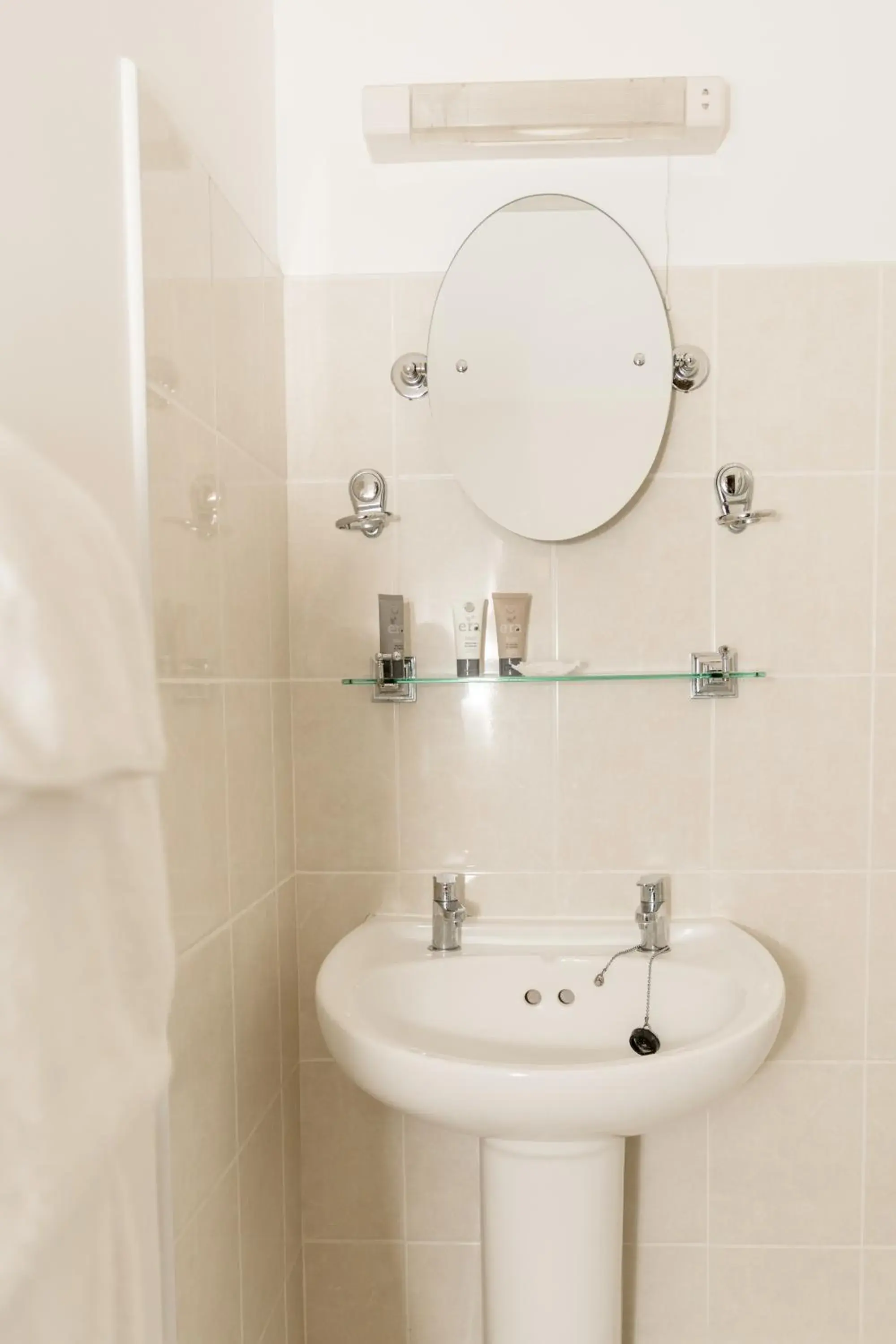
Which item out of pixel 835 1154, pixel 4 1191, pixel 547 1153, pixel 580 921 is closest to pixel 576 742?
pixel 580 921

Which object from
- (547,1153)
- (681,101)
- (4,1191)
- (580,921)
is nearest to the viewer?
(4,1191)

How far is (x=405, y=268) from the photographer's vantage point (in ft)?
4.49

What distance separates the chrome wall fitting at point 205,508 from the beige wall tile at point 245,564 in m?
0.02

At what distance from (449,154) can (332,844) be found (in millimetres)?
941

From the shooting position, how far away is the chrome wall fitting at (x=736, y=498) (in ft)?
4.34

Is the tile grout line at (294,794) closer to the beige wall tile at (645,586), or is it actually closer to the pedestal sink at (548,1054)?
the pedestal sink at (548,1054)

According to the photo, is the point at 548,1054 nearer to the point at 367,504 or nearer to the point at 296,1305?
the point at 296,1305

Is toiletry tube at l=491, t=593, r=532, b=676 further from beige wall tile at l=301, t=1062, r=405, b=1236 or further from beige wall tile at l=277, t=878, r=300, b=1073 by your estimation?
beige wall tile at l=301, t=1062, r=405, b=1236

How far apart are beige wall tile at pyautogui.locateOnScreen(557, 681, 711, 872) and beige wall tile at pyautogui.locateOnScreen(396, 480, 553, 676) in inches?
4.1

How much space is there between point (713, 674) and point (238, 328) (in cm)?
73

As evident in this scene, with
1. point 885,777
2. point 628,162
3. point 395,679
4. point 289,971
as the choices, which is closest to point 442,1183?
point 289,971

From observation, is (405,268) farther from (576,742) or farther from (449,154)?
(576,742)

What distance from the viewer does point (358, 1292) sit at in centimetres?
141

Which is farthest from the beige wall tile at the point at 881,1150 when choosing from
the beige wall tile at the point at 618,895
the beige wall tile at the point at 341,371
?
the beige wall tile at the point at 341,371
